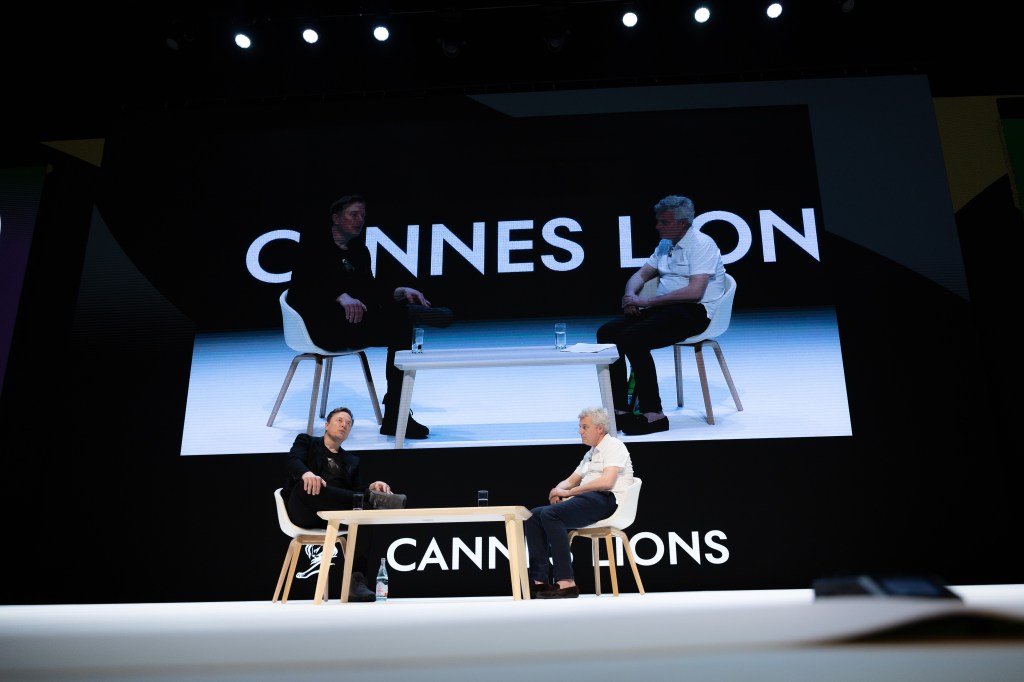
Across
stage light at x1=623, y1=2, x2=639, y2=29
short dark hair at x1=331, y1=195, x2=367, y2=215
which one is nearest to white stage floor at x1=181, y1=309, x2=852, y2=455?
short dark hair at x1=331, y1=195, x2=367, y2=215

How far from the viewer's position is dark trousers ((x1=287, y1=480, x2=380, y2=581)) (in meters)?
4.07

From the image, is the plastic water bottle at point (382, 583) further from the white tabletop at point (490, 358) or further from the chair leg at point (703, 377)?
the chair leg at point (703, 377)

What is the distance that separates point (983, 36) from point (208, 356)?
18.5 ft

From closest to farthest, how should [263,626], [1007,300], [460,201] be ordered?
[263,626]
[1007,300]
[460,201]

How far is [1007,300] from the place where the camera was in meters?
5.29

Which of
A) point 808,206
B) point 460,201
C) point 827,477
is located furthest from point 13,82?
point 827,477

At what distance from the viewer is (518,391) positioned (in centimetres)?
525

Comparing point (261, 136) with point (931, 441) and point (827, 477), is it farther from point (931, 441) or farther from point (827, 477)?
point (931, 441)

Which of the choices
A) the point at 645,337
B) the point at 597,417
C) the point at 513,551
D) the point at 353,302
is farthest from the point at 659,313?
the point at 513,551

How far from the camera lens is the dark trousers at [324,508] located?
4.07 metres

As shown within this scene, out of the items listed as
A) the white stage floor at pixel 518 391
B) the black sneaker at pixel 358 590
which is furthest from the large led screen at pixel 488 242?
the black sneaker at pixel 358 590

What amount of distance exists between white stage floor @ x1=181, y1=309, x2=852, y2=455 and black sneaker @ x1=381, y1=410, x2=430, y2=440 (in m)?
0.04

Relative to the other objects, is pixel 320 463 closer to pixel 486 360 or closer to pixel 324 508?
pixel 324 508

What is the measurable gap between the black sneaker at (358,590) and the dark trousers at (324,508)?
6 centimetres
